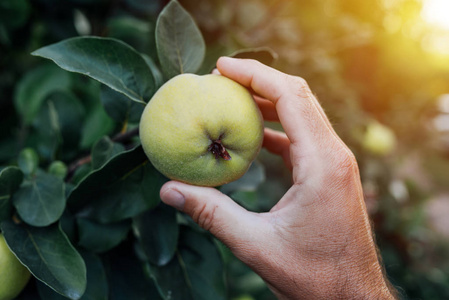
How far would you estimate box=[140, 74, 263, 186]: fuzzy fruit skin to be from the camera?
23.8 inches

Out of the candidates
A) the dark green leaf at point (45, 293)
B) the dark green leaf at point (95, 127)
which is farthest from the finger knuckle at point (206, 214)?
the dark green leaf at point (95, 127)

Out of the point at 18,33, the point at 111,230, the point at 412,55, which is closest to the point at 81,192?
the point at 111,230

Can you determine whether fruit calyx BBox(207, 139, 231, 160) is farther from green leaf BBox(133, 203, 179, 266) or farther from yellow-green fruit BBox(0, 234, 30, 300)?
yellow-green fruit BBox(0, 234, 30, 300)

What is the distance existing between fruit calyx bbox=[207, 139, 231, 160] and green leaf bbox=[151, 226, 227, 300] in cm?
31

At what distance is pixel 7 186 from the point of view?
67cm

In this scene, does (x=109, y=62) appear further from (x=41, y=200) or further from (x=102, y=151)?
(x=41, y=200)

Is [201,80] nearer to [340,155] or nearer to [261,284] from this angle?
[340,155]

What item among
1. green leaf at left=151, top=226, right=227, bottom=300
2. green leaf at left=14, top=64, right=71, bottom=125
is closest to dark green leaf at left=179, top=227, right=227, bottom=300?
green leaf at left=151, top=226, right=227, bottom=300

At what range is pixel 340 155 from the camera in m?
0.70

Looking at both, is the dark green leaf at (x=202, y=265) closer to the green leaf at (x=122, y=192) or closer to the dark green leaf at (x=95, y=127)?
the green leaf at (x=122, y=192)

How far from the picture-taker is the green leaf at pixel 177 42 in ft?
2.34

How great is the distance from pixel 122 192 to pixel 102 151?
0.30ft

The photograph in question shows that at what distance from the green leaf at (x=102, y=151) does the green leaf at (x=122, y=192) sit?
1.9 inches

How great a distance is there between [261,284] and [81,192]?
1082 mm
